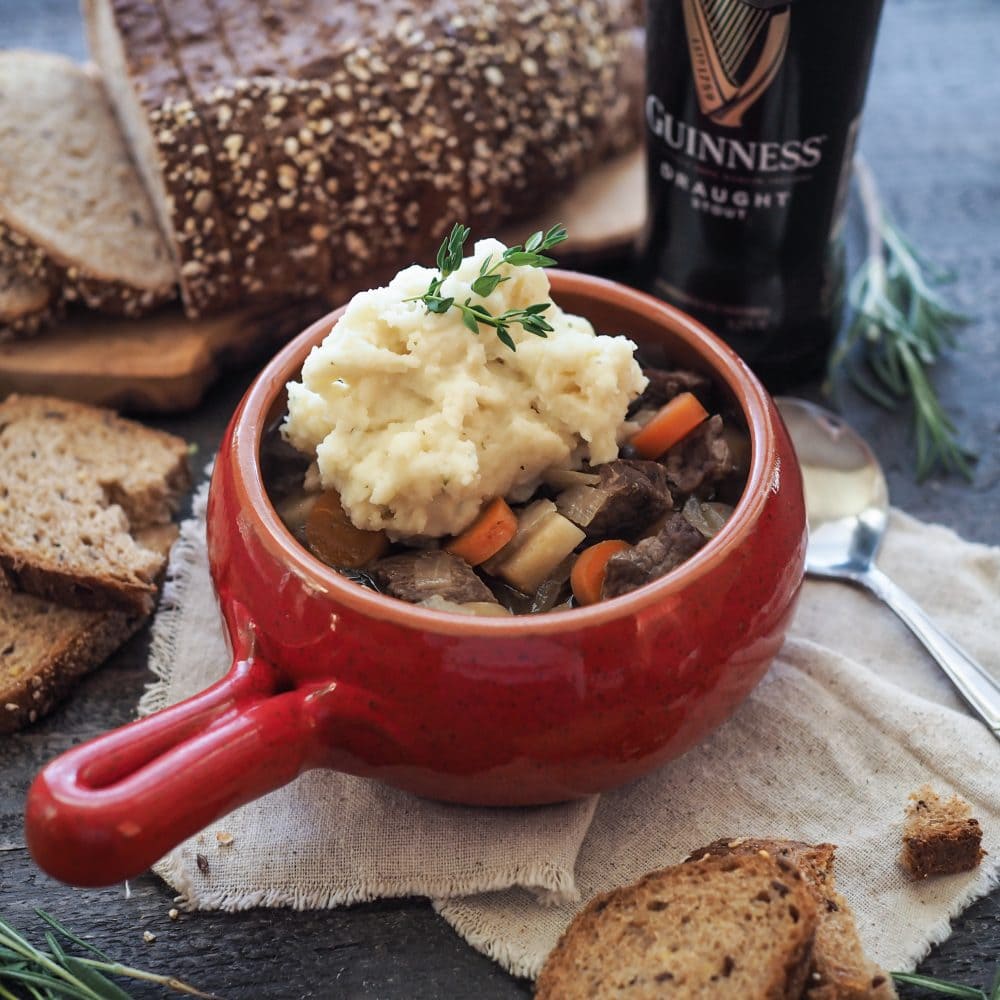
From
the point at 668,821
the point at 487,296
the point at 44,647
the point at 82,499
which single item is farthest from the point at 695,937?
the point at 82,499

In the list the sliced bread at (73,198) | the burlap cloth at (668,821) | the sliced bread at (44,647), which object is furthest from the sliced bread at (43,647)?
the sliced bread at (73,198)

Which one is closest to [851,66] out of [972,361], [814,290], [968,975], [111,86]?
[814,290]

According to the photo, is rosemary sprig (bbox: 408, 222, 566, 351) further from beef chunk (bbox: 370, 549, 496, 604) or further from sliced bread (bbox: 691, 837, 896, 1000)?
sliced bread (bbox: 691, 837, 896, 1000)

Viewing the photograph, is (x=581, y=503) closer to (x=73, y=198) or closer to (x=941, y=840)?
Result: (x=941, y=840)

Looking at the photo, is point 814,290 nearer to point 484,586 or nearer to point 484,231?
point 484,231

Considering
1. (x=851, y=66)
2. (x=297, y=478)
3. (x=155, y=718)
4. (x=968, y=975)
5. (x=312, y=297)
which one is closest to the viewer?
(x=155, y=718)

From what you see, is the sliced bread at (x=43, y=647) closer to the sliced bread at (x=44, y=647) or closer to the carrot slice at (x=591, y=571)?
the sliced bread at (x=44, y=647)
